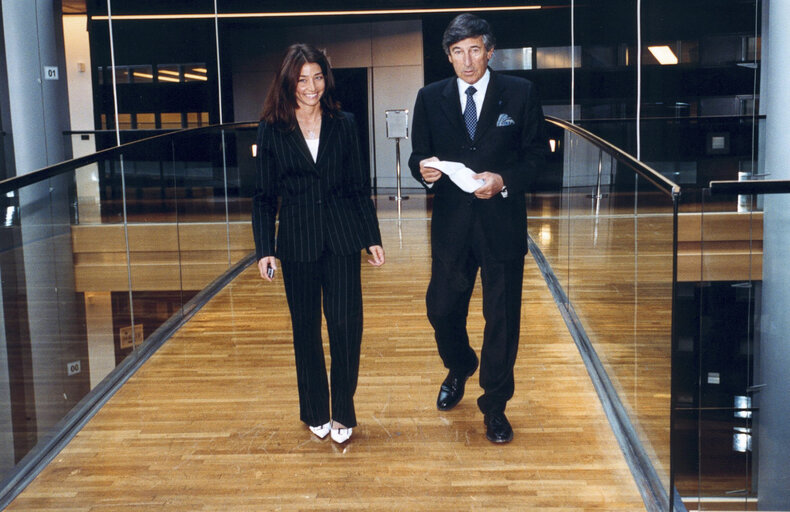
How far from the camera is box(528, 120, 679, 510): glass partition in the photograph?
9.16 feet

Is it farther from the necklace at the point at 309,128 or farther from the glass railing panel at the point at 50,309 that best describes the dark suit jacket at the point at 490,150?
the glass railing panel at the point at 50,309

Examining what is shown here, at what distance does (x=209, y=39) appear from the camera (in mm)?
10578

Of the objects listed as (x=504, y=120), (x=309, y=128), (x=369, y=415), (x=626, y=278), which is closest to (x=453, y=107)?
(x=504, y=120)

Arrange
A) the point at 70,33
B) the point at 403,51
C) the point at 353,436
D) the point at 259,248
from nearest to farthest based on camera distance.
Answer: the point at 259,248 → the point at 353,436 → the point at 70,33 → the point at 403,51

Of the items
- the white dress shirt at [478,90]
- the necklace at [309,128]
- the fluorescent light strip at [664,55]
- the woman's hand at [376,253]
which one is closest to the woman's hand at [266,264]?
the woman's hand at [376,253]

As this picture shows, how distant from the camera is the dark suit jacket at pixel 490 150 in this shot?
3.10m

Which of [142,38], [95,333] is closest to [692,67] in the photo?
[142,38]

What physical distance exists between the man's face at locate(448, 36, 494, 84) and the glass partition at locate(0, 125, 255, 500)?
1593 mm

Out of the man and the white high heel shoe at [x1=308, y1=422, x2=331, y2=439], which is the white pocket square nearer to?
the man

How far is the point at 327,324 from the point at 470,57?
1.12m

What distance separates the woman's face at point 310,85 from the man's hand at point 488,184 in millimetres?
641

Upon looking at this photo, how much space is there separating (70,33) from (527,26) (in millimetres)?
5754

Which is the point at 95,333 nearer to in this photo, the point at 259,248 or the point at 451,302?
the point at 259,248

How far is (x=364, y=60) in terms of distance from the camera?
40.5 feet
